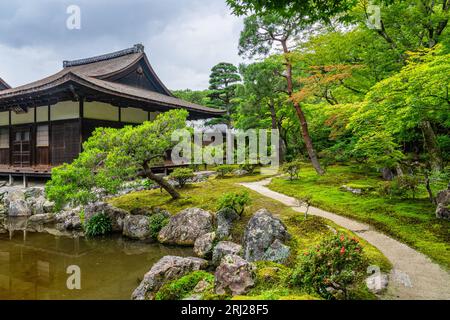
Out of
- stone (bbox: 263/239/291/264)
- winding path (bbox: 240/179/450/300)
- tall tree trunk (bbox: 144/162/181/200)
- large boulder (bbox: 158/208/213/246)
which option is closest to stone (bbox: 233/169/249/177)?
tall tree trunk (bbox: 144/162/181/200)

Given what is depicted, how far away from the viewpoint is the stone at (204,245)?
25.7 feet

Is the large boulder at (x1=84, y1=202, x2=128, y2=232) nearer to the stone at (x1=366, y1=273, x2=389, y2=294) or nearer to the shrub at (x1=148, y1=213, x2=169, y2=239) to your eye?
the shrub at (x1=148, y1=213, x2=169, y2=239)

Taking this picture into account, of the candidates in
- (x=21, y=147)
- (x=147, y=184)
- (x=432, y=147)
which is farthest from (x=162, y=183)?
(x=21, y=147)

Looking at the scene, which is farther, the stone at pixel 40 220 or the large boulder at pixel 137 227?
the stone at pixel 40 220

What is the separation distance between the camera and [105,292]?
598 centimetres

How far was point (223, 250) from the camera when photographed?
7.39 m

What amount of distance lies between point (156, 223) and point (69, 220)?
402cm

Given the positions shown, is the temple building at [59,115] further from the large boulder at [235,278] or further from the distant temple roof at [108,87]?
the large boulder at [235,278]

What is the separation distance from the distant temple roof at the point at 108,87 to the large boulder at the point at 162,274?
983 centimetres

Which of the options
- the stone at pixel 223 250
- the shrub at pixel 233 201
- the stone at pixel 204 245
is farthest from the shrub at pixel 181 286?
the shrub at pixel 233 201
